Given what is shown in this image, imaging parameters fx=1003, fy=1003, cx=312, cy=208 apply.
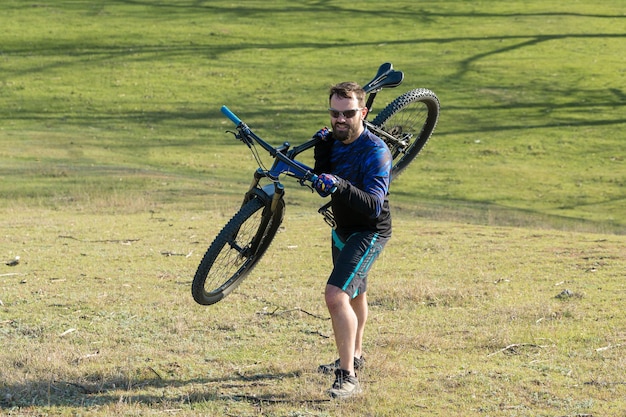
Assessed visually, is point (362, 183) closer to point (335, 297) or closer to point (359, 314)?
point (335, 297)

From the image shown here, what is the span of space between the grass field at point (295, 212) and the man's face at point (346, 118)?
1.82 metres

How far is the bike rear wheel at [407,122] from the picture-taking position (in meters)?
8.95

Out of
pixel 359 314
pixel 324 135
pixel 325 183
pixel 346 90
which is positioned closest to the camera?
pixel 325 183

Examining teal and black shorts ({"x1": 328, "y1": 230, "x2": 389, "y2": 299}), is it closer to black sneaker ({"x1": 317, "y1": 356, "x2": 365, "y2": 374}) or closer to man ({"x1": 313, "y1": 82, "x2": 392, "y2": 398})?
man ({"x1": 313, "y1": 82, "x2": 392, "y2": 398})

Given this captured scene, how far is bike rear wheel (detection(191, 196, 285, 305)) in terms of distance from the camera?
746 cm

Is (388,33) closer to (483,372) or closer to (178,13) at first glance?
(178,13)

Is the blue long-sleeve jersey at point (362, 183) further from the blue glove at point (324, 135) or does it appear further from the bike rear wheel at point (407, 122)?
the bike rear wheel at point (407, 122)

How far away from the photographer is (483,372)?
24.8 ft

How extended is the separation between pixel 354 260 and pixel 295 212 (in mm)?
9807

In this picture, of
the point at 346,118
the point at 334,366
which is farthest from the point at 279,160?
the point at 334,366

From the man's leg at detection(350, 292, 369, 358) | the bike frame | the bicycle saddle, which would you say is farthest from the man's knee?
the bicycle saddle

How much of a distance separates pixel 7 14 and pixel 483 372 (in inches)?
1412

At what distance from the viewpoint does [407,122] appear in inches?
387

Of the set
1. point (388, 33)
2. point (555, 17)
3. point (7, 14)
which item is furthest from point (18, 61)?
point (555, 17)
